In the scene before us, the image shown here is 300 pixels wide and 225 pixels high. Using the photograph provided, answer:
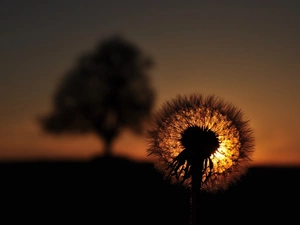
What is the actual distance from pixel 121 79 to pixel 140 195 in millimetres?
16324

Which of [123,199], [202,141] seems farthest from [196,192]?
[123,199]

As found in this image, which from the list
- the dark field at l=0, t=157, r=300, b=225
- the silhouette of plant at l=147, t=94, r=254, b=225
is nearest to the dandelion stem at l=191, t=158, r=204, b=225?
the silhouette of plant at l=147, t=94, r=254, b=225

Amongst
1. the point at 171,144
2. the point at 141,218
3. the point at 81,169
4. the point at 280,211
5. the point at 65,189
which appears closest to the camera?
the point at 171,144

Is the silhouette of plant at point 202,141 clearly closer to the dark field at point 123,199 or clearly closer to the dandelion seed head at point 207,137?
the dandelion seed head at point 207,137

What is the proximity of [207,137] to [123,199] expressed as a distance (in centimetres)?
1635

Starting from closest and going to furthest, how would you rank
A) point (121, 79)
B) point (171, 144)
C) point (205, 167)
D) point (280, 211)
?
point (205, 167) → point (171, 144) → point (280, 211) → point (121, 79)

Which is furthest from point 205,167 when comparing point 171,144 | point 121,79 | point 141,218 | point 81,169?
point 121,79

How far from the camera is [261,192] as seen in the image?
2766cm

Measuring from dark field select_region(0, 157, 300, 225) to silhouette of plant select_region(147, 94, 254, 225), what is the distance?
8396 mm

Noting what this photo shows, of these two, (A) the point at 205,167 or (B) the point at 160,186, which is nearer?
(A) the point at 205,167

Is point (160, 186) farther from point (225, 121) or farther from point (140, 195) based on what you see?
point (225, 121)

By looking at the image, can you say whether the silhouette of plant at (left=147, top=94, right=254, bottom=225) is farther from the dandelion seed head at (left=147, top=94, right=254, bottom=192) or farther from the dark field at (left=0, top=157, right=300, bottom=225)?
the dark field at (left=0, top=157, right=300, bottom=225)

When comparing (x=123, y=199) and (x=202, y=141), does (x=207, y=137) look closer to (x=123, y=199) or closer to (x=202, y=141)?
(x=202, y=141)

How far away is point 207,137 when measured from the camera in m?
7.95
